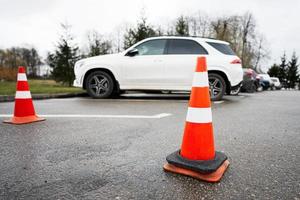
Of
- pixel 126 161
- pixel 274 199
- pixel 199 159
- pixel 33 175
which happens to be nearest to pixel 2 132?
pixel 33 175

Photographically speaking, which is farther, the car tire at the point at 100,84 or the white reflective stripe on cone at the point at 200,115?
the car tire at the point at 100,84

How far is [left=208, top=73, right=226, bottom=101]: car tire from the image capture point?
714 centimetres

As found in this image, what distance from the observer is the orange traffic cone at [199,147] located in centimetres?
183

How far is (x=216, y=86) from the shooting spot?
723 cm

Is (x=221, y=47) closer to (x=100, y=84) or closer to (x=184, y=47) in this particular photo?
(x=184, y=47)

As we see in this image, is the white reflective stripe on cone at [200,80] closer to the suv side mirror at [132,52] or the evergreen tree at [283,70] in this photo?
the suv side mirror at [132,52]

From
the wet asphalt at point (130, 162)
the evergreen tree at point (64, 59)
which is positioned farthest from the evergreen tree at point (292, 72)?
the wet asphalt at point (130, 162)

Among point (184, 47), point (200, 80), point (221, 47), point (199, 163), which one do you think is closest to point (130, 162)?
point (199, 163)

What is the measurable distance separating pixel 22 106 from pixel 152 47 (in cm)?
447

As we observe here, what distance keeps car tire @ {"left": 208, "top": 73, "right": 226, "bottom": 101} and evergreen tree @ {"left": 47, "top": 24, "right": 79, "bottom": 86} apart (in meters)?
15.5

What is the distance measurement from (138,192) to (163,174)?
0.33 metres

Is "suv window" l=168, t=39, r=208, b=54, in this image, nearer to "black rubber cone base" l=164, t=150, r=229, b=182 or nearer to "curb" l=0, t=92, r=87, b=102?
"curb" l=0, t=92, r=87, b=102

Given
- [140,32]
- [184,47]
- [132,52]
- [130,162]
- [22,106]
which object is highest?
[140,32]

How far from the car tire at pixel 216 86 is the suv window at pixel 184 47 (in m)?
0.75
